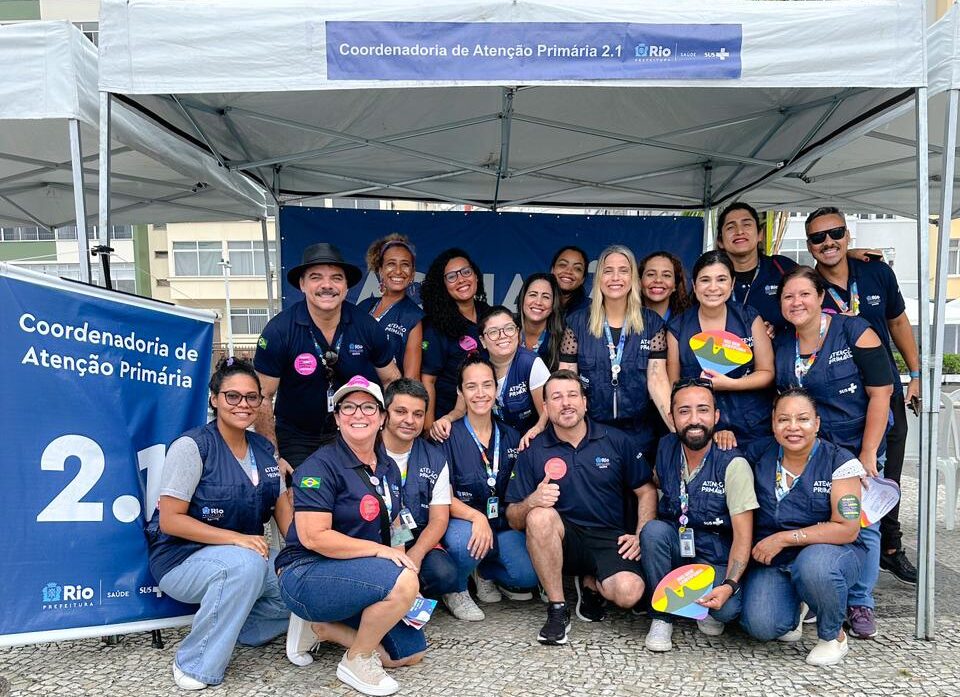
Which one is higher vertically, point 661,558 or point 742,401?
point 742,401

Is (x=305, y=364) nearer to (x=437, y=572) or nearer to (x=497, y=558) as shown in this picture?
(x=437, y=572)

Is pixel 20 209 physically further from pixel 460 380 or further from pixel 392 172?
pixel 460 380

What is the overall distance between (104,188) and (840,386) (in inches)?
141

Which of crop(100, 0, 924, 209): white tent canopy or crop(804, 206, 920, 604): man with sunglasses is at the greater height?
crop(100, 0, 924, 209): white tent canopy

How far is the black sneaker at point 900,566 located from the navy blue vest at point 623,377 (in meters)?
1.75

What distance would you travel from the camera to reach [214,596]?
278cm

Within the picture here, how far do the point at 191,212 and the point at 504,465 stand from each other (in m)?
4.87

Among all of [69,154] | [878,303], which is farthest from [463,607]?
[69,154]

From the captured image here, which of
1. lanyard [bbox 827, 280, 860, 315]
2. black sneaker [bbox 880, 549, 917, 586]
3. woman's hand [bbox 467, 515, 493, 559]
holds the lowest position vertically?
black sneaker [bbox 880, 549, 917, 586]

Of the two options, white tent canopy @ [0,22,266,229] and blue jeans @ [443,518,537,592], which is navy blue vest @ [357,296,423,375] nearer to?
blue jeans @ [443,518,537,592]

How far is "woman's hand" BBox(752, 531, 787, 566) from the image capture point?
3.02m

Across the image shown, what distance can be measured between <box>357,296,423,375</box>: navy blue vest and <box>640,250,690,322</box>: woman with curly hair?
1.38 metres

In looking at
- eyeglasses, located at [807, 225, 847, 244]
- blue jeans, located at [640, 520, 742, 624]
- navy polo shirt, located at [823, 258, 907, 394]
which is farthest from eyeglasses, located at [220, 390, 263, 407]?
navy polo shirt, located at [823, 258, 907, 394]

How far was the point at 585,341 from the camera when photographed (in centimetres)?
363
